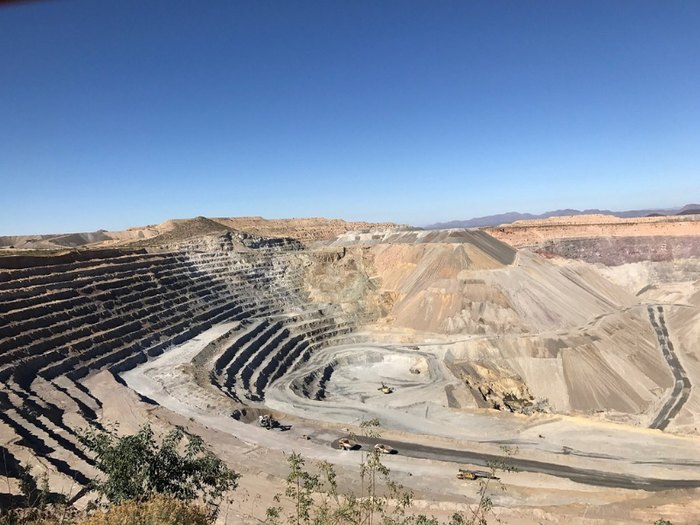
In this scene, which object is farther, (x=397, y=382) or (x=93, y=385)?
(x=397, y=382)

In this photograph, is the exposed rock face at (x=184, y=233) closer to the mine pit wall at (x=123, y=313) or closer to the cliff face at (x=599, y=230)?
the mine pit wall at (x=123, y=313)

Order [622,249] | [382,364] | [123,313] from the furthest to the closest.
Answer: [622,249]
[382,364]
[123,313]

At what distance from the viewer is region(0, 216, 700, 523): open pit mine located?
20125 millimetres

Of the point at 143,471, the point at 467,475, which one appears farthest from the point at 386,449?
the point at 143,471

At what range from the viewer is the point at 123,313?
3712cm

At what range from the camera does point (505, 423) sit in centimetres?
2722

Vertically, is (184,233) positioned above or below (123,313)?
above

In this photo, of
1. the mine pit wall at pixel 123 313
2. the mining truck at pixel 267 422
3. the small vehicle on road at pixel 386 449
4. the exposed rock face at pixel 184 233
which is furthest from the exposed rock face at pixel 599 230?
the mining truck at pixel 267 422

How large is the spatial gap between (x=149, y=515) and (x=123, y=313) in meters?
32.9

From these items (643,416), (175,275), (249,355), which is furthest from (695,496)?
(175,275)

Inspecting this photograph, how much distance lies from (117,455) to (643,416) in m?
34.3

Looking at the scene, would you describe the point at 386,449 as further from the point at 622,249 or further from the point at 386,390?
the point at 622,249

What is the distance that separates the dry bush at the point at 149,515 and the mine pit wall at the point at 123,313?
11.1 metres

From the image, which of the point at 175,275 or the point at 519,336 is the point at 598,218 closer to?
the point at 519,336
